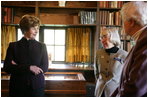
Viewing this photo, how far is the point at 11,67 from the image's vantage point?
1.93 metres

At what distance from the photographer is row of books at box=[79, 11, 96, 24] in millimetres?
3727

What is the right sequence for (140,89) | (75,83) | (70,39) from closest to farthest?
1. (140,89)
2. (75,83)
3. (70,39)

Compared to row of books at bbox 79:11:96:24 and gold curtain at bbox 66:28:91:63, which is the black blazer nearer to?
row of books at bbox 79:11:96:24

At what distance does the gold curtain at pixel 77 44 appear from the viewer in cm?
402

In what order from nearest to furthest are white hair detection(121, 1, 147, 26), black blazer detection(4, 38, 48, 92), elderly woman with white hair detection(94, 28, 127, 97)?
white hair detection(121, 1, 147, 26), black blazer detection(4, 38, 48, 92), elderly woman with white hair detection(94, 28, 127, 97)

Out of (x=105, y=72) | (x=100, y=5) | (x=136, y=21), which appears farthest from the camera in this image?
(x=100, y=5)

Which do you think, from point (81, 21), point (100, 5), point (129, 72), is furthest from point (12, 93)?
point (100, 5)

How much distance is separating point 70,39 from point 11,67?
7.20ft

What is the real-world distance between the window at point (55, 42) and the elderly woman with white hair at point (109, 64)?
189cm

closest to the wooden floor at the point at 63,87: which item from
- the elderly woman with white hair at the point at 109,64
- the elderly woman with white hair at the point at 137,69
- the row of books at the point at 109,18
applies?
the elderly woman with white hair at the point at 109,64

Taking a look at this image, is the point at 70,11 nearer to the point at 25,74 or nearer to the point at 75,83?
the point at 75,83

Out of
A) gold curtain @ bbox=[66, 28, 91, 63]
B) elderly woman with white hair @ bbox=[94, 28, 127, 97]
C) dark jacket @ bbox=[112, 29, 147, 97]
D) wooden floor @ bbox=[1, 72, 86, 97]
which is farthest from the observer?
gold curtain @ bbox=[66, 28, 91, 63]

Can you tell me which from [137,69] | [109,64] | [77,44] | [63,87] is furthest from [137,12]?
[77,44]

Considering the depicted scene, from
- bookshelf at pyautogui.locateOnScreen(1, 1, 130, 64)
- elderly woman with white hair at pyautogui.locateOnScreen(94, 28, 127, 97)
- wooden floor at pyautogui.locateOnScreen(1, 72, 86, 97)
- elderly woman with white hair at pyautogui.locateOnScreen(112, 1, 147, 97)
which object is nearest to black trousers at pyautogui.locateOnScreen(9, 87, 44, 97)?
elderly woman with white hair at pyautogui.locateOnScreen(94, 28, 127, 97)
